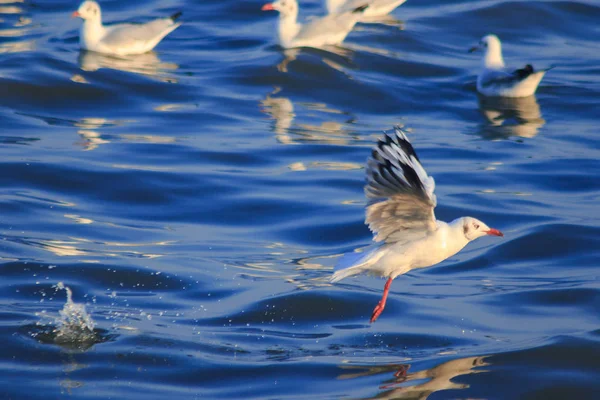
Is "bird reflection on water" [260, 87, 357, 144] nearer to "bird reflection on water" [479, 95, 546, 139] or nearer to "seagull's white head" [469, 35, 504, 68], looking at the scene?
"bird reflection on water" [479, 95, 546, 139]

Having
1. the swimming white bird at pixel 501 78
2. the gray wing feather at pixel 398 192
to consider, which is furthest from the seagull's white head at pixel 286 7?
the gray wing feather at pixel 398 192

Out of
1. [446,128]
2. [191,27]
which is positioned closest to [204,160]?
[446,128]

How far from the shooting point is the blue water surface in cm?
847

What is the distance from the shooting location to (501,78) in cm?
1797

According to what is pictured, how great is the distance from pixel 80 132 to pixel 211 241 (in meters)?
4.53

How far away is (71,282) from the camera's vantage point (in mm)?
10336

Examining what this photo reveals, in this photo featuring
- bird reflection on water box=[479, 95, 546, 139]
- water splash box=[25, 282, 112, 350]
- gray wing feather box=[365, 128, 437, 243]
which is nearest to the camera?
gray wing feather box=[365, 128, 437, 243]

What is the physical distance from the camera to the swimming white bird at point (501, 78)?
17703mm

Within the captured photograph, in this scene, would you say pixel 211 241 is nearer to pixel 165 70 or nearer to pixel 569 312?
pixel 569 312

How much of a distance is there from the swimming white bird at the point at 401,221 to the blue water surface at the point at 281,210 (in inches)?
30.4

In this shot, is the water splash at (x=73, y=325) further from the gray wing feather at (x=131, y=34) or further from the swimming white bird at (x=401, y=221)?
the gray wing feather at (x=131, y=34)

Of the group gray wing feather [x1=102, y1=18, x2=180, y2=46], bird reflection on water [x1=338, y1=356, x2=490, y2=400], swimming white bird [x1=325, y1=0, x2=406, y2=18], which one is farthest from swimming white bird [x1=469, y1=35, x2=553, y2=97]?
bird reflection on water [x1=338, y1=356, x2=490, y2=400]

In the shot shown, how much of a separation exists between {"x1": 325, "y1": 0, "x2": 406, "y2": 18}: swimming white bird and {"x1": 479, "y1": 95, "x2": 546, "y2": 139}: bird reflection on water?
14.8 feet

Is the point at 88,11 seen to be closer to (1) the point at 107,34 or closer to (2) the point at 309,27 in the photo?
(1) the point at 107,34
